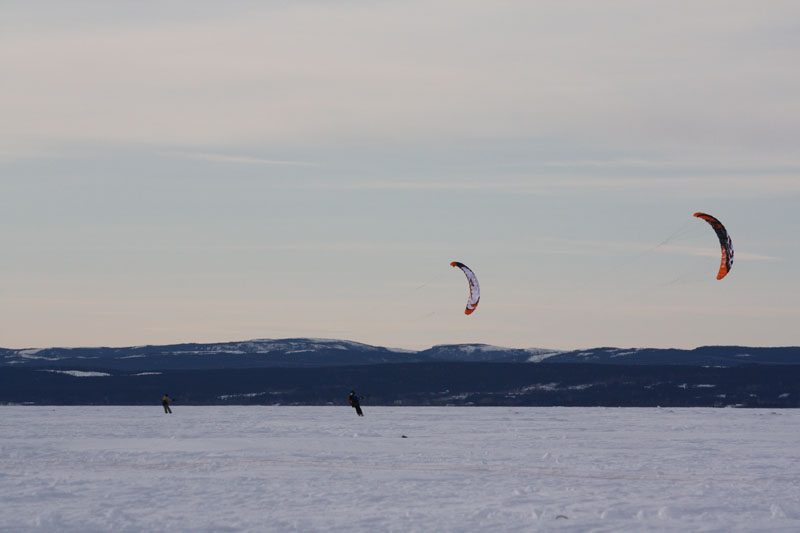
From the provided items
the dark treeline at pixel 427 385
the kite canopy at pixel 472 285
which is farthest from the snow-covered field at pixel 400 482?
the dark treeline at pixel 427 385

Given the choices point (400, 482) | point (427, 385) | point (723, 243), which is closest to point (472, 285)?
point (723, 243)

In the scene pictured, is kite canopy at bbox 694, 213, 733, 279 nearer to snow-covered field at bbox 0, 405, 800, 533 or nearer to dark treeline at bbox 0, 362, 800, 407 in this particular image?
snow-covered field at bbox 0, 405, 800, 533

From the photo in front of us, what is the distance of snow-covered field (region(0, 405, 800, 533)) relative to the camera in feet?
50.8

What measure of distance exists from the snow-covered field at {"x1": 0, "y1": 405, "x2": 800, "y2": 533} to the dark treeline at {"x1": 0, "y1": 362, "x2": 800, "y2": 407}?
10398 cm

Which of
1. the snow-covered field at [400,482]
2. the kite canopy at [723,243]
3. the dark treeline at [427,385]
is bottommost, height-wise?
the snow-covered field at [400,482]

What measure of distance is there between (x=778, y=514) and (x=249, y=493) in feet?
25.4

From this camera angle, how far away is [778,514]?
52.1 feet

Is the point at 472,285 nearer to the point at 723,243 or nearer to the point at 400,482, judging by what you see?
the point at 723,243

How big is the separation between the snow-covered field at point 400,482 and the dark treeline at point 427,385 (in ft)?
341

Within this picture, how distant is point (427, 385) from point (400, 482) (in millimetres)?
149043

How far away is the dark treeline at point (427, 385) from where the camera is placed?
14550 centimetres

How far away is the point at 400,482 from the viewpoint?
2020 centimetres

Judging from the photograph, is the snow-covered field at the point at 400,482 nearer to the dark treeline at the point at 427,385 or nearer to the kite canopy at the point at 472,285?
the kite canopy at the point at 472,285

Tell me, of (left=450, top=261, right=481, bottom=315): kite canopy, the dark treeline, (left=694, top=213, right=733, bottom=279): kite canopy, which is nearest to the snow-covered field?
(left=694, top=213, right=733, bottom=279): kite canopy
